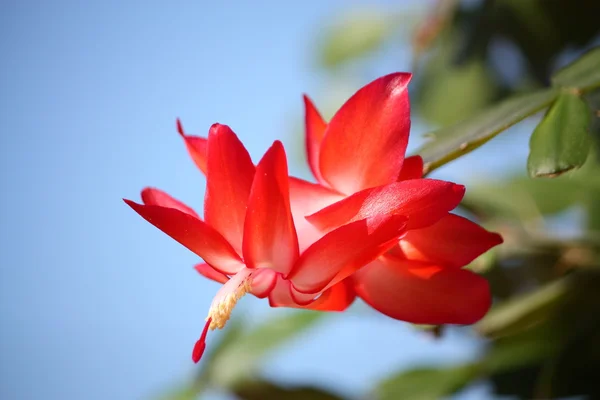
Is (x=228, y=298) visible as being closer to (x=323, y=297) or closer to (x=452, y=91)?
(x=323, y=297)

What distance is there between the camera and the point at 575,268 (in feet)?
2.42

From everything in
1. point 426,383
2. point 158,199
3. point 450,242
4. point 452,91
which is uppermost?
point 158,199

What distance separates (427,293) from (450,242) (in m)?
0.03

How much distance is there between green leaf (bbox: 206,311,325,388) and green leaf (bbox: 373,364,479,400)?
5.2 inches

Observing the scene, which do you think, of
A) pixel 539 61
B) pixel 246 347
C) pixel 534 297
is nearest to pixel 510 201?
pixel 539 61

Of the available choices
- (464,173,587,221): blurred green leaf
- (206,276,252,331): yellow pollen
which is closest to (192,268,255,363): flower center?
(206,276,252,331): yellow pollen

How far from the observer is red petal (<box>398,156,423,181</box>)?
40 centimetres

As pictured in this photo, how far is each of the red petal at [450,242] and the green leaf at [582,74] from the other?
5.4 inches

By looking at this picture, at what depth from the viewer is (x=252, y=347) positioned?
95cm

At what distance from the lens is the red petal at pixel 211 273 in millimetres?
403

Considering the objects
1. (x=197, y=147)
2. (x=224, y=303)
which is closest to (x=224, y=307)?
(x=224, y=303)

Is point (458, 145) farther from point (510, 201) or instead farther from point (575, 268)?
point (510, 201)

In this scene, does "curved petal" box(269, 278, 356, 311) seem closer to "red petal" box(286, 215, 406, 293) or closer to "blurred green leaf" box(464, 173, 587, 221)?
"red petal" box(286, 215, 406, 293)

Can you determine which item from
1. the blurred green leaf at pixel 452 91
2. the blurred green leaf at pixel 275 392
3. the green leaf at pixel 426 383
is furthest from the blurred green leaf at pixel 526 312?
the blurred green leaf at pixel 452 91
